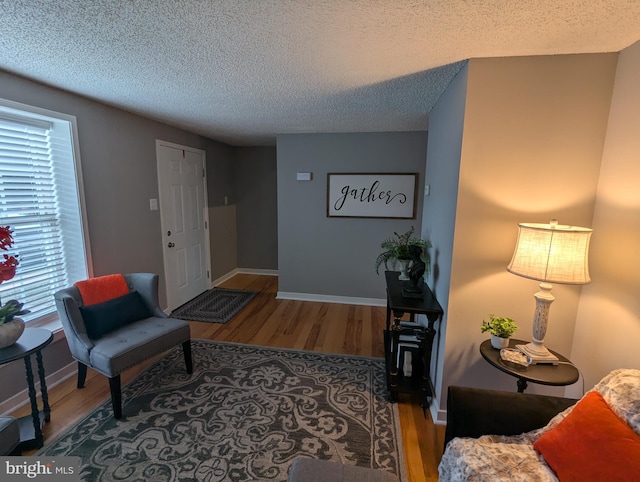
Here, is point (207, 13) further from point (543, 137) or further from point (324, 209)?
point (324, 209)

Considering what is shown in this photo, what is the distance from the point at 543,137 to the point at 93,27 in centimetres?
235

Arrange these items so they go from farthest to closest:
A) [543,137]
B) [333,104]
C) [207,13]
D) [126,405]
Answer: [333,104]
[126,405]
[543,137]
[207,13]

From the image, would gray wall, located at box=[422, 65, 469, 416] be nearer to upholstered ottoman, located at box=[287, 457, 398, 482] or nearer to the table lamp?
the table lamp

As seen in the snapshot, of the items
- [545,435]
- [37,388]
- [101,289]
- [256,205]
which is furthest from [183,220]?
[545,435]

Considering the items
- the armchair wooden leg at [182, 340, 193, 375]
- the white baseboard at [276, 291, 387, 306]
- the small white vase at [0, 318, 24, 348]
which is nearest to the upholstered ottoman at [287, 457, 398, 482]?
the armchair wooden leg at [182, 340, 193, 375]

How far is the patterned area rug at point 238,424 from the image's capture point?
1638 mm

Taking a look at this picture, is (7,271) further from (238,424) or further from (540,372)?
(540,372)

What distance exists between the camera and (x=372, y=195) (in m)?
3.77

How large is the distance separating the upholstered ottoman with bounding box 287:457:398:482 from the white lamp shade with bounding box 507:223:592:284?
3.69ft

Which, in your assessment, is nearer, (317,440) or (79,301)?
(317,440)

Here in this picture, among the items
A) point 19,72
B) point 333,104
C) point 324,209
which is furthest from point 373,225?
point 19,72

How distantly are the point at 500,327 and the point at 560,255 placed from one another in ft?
1.66

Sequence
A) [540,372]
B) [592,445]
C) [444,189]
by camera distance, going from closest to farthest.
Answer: [592,445] < [540,372] < [444,189]

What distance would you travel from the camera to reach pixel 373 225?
12.6 ft
